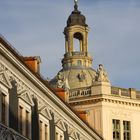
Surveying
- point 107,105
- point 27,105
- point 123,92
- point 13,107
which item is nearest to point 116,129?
point 107,105

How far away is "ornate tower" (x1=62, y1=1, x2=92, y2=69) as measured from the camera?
327 ft

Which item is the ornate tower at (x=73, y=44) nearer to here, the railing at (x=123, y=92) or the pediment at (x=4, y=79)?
the railing at (x=123, y=92)

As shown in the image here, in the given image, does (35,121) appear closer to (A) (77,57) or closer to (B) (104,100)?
(B) (104,100)

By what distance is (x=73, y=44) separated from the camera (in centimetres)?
10050

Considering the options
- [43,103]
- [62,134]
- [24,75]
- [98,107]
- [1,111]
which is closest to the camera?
[1,111]

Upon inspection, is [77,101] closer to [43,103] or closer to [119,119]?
[119,119]

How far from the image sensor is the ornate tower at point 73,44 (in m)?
99.8

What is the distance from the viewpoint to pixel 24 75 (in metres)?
48.2

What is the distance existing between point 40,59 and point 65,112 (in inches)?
247

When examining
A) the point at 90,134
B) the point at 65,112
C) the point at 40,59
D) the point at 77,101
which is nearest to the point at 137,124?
the point at 77,101

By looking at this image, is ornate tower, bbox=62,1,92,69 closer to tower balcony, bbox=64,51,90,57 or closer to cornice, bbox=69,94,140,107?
tower balcony, bbox=64,51,90,57

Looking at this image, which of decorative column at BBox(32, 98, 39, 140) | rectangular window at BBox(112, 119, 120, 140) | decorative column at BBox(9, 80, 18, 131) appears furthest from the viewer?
rectangular window at BBox(112, 119, 120, 140)

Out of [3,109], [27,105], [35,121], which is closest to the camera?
[3,109]

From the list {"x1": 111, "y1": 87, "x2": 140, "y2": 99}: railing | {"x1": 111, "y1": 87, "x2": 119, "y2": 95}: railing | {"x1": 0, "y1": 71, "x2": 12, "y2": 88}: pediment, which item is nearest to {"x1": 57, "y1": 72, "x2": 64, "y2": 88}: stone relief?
{"x1": 111, "y1": 87, "x2": 119, "y2": 95}: railing
